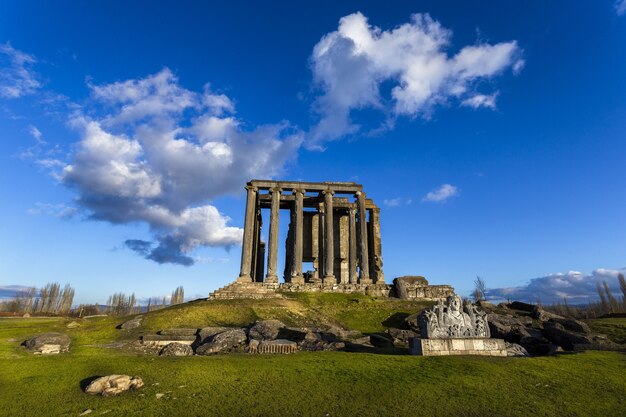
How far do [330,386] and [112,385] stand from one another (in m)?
6.12

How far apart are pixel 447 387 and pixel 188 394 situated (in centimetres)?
725

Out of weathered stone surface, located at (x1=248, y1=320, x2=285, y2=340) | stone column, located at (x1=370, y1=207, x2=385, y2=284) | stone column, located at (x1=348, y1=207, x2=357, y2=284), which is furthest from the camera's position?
stone column, located at (x1=370, y1=207, x2=385, y2=284)

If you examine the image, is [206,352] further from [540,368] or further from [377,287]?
[377,287]

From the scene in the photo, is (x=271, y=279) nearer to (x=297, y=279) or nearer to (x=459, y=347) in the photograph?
(x=297, y=279)

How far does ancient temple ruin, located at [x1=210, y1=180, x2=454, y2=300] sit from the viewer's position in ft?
123

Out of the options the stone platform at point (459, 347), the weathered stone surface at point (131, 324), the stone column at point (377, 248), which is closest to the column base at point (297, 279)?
the stone column at point (377, 248)

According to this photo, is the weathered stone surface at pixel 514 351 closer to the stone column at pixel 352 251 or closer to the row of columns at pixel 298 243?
the row of columns at pixel 298 243

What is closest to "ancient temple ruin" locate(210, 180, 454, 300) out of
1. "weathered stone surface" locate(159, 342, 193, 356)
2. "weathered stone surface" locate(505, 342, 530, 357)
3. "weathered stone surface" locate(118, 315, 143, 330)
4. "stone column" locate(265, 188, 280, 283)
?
"stone column" locate(265, 188, 280, 283)

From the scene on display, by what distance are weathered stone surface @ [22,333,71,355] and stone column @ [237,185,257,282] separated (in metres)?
18.8

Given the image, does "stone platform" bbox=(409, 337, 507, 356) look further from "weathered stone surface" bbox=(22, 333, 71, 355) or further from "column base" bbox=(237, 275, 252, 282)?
"column base" bbox=(237, 275, 252, 282)

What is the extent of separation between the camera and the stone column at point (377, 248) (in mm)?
48969

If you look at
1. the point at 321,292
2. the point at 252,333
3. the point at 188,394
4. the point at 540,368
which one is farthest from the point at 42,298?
the point at 540,368

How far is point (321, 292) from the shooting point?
3675cm

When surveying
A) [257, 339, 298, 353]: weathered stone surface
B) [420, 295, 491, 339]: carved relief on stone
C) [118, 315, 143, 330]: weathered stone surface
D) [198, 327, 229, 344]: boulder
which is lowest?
[257, 339, 298, 353]: weathered stone surface
